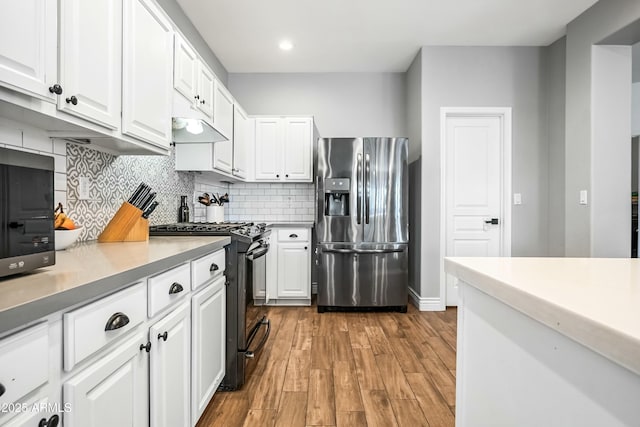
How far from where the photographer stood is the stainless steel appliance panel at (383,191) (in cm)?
337

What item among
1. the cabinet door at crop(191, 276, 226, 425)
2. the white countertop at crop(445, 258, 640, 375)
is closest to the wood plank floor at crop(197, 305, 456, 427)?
the cabinet door at crop(191, 276, 226, 425)

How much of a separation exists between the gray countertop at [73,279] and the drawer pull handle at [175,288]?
8cm

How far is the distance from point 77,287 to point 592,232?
3.46 metres

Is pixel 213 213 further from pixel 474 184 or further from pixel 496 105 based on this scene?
pixel 496 105

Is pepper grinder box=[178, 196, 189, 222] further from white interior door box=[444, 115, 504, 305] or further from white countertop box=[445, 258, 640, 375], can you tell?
white interior door box=[444, 115, 504, 305]

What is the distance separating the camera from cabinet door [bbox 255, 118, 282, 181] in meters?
3.82

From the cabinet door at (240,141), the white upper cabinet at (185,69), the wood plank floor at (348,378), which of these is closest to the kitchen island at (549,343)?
the wood plank floor at (348,378)

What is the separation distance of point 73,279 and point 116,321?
6.7 inches

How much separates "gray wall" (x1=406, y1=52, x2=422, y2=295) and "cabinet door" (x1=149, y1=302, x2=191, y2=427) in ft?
8.87

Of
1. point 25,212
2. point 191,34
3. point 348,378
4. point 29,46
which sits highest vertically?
point 191,34

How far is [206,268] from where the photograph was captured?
1582mm

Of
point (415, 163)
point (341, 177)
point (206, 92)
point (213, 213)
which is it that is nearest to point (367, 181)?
point (341, 177)

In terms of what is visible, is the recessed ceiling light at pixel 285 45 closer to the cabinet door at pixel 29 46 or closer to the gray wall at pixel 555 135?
the cabinet door at pixel 29 46

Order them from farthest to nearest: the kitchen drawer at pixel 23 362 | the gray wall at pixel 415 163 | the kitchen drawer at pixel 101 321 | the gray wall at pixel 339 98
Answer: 1. the gray wall at pixel 339 98
2. the gray wall at pixel 415 163
3. the kitchen drawer at pixel 101 321
4. the kitchen drawer at pixel 23 362
